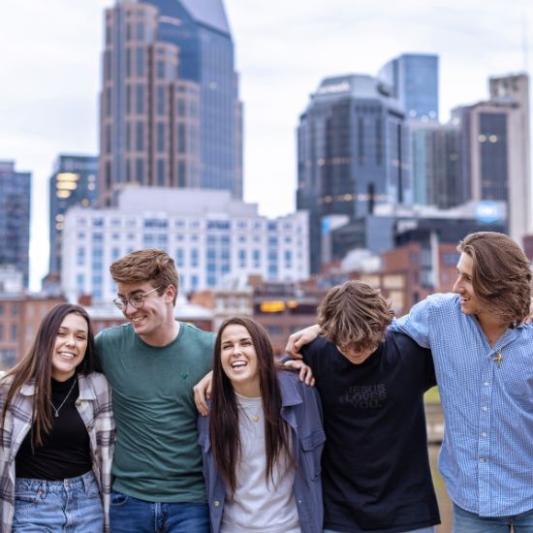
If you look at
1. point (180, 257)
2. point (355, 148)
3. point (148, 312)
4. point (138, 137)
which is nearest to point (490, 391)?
point (148, 312)

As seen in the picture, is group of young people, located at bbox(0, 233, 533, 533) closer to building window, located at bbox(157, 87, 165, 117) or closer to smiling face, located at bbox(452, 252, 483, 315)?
smiling face, located at bbox(452, 252, 483, 315)

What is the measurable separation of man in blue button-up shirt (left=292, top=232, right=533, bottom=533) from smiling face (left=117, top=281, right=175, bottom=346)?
151 centimetres

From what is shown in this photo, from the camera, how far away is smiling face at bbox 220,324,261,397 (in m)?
4.27

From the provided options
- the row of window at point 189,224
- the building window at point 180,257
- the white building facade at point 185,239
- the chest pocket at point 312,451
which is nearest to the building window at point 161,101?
the white building facade at point 185,239

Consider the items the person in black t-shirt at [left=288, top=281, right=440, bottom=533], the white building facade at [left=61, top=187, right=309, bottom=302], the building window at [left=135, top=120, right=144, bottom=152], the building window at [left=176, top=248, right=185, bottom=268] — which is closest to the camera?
the person in black t-shirt at [left=288, top=281, right=440, bottom=533]

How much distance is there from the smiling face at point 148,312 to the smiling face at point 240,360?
0.42 m

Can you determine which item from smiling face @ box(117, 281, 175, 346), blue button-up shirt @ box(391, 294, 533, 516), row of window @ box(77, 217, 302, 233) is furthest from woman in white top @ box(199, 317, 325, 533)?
row of window @ box(77, 217, 302, 233)

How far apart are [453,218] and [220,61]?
241 ft

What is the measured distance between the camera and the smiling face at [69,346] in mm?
4418

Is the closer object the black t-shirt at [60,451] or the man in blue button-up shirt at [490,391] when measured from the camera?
the man in blue button-up shirt at [490,391]

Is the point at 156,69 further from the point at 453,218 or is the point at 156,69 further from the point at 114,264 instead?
the point at 114,264

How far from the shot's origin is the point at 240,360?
426 centimetres

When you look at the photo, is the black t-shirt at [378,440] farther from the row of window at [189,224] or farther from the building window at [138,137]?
the building window at [138,137]

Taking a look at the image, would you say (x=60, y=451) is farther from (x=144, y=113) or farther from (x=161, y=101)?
(x=161, y=101)
